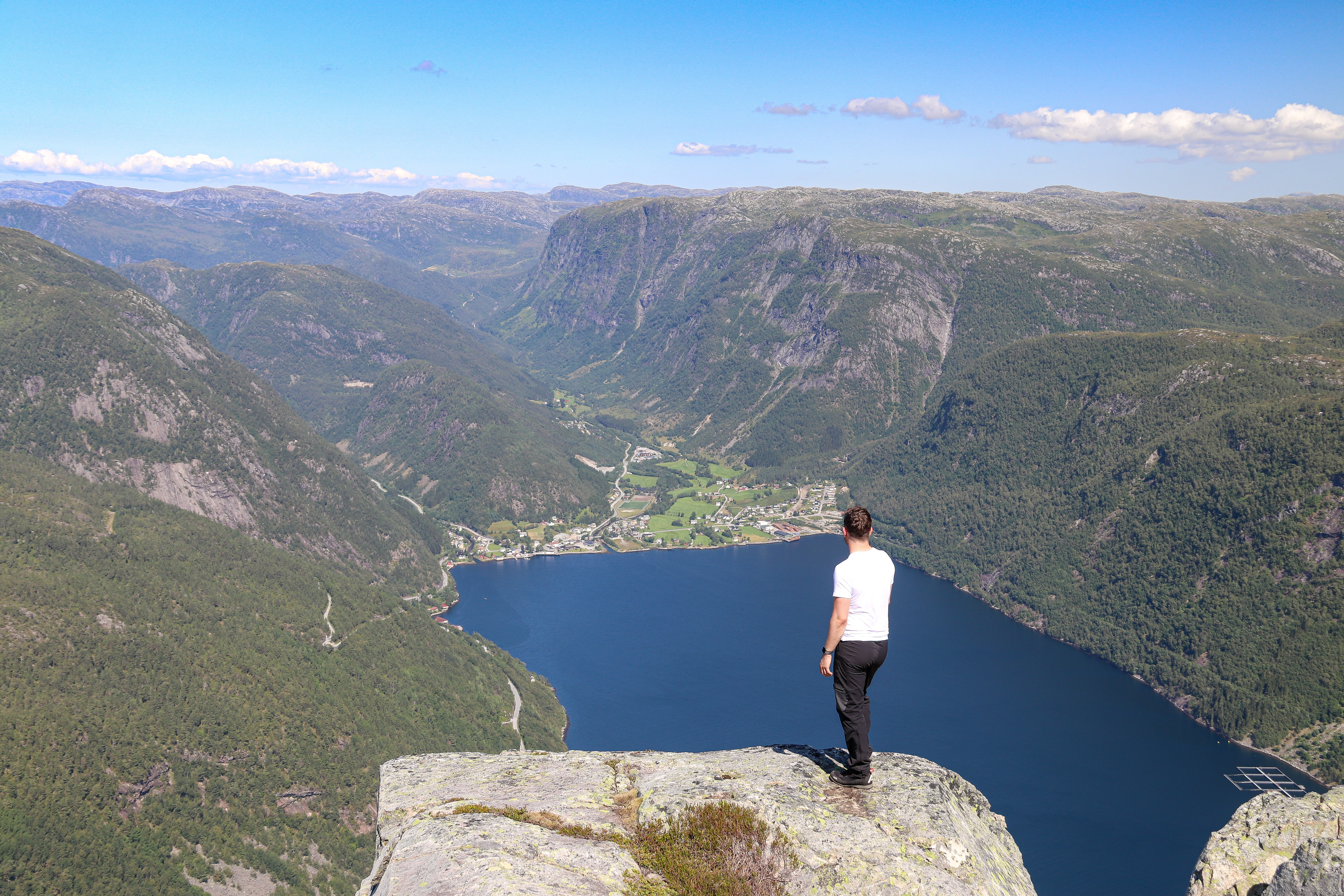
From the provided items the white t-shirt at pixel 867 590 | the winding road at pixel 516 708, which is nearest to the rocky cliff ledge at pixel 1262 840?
the white t-shirt at pixel 867 590

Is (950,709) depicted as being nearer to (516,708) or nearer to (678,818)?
(516,708)

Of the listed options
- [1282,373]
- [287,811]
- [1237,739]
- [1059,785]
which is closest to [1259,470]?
[1282,373]

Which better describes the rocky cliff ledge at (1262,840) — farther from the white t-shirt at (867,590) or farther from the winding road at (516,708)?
the winding road at (516,708)

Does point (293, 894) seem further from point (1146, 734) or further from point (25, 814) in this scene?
point (1146, 734)

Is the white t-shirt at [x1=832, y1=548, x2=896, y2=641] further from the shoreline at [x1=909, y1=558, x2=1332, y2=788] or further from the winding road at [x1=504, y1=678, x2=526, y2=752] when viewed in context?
the shoreline at [x1=909, y1=558, x2=1332, y2=788]

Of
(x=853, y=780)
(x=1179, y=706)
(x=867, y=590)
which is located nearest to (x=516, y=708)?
(x=1179, y=706)
